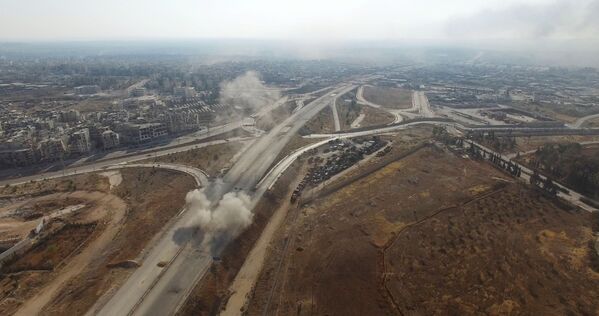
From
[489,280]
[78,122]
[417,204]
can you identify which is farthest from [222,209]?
[78,122]

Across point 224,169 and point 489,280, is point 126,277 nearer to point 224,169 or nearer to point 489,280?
point 224,169

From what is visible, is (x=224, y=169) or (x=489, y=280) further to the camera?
(x=224, y=169)

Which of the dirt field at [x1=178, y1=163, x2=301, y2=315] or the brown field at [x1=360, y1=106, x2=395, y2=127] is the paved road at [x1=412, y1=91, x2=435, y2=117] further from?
the dirt field at [x1=178, y1=163, x2=301, y2=315]

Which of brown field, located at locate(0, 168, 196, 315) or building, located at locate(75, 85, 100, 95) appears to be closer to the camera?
brown field, located at locate(0, 168, 196, 315)

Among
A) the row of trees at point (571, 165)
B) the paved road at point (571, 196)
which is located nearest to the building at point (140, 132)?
the paved road at point (571, 196)

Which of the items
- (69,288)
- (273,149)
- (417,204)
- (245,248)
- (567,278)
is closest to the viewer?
(69,288)

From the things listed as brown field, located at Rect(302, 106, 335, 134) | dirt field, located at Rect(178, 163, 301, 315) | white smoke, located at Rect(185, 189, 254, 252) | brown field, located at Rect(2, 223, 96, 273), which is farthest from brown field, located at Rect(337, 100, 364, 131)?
brown field, located at Rect(2, 223, 96, 273)

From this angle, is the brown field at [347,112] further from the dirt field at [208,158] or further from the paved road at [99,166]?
the paved road at [99,166]

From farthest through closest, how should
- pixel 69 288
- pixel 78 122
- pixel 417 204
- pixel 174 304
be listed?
pixel 78 122
pixel 417 204
pixel 69 288
pixel 174 304
